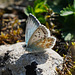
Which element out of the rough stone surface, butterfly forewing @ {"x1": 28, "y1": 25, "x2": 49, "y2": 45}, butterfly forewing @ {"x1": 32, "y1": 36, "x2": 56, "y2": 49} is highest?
butterfly forewing @ {"x1": 28, "y1": 25, "x2": 49, "y2": 45}

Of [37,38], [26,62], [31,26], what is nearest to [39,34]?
[37,38]

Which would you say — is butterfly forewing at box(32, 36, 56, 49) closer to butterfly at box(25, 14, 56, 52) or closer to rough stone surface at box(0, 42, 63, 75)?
butterfly at box(25, 14, 56, 52)

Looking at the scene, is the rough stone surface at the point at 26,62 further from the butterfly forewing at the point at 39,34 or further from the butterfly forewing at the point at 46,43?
the butterfly forewing at the point at 39,34

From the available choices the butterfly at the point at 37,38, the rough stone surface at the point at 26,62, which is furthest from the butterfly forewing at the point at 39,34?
the rough stone surface at the point at 26,62

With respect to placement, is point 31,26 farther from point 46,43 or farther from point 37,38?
point 46,43

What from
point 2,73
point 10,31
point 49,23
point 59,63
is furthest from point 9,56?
point 49,23

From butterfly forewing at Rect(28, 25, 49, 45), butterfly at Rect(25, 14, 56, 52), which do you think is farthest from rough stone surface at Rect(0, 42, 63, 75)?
butterfly forewing at Rect(28, 25, 49, 45)

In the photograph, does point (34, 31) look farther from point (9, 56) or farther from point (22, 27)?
point (22, 27)
